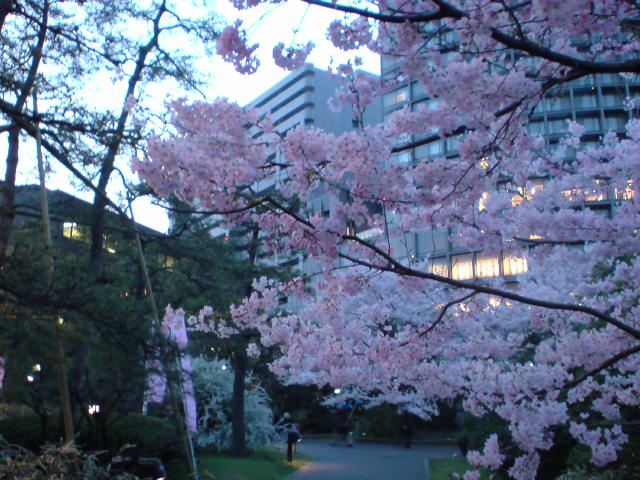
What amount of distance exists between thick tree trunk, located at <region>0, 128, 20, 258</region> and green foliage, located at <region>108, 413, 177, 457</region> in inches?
187

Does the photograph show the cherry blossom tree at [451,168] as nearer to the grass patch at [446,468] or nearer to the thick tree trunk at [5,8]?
the thick tree trunk at [5,8]

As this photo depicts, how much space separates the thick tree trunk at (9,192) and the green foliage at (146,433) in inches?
187

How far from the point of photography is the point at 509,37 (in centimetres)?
342

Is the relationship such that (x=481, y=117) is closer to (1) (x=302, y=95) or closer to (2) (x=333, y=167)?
(2) (x=333, y=167)

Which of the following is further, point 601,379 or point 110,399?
point 601,379

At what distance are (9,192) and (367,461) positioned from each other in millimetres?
13893

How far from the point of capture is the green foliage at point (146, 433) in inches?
423

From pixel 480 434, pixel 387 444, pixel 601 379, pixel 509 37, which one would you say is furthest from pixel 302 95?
pixel 509 37

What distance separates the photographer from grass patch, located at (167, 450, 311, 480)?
12614 millimetres

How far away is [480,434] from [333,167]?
9.70 metres

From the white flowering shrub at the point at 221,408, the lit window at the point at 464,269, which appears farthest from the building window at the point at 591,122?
the white flowering shrub at the point at 221,408

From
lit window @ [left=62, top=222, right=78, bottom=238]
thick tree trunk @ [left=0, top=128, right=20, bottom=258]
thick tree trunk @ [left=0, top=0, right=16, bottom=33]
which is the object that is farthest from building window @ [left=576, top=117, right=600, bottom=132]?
thick tree trunk @ [left=0, top=0, right=16, bottom=33]

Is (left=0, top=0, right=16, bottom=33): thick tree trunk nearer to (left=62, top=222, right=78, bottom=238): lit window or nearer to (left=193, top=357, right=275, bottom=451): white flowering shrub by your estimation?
(left=62, top=222, right=78, bottom=238): lit window

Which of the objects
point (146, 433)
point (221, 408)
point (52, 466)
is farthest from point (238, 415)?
point (52, 466)
